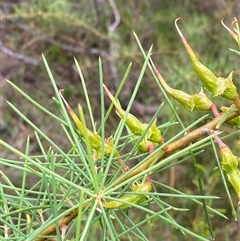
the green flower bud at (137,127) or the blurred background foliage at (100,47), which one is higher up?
the green flower bud at (137,127)

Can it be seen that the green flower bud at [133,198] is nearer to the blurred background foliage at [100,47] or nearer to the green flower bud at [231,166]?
the green flower bud at [231,166]

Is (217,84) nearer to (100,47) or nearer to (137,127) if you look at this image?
(137,127)

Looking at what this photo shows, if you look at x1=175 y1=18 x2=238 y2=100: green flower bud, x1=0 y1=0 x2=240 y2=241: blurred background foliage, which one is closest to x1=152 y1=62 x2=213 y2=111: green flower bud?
x1=175 y1=18 x2=238 y2=100: green flower bud

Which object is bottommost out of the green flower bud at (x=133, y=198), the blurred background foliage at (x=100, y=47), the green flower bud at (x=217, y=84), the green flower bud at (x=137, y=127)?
the blurred background foliage at (x=100, y=47)

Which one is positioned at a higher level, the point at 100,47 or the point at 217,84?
the point at 217,84

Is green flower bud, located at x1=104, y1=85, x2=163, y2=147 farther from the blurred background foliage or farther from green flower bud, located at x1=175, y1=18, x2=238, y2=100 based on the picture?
the blurred background foliage

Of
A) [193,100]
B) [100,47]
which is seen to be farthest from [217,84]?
[100,47]

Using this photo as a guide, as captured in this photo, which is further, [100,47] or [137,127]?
[100,47]

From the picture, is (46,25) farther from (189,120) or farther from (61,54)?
(189,120)

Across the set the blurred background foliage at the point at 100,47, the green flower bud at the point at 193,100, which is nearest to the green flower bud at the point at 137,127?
the green flower bud at the point at 193,100

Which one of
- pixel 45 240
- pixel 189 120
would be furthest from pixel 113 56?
pixel 45 240
